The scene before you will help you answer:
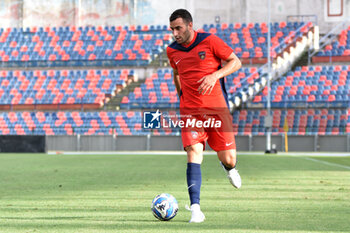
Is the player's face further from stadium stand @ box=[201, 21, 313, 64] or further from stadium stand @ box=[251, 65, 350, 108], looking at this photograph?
stadium stand @ box=[201, 21, 313, 64]

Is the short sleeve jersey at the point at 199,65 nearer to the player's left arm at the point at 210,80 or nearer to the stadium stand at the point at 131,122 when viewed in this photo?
the player's left arm at the point at 210,80

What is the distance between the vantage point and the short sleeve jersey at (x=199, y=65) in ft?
22.6

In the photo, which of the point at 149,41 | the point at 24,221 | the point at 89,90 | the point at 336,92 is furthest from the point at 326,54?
the point at 24,221

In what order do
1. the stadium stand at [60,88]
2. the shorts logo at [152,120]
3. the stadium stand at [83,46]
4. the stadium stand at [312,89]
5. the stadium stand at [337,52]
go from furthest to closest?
the stadium stand at [83,46] < the stadium stand at [60,88] < the stadium stand at [337,52] < the stadium stand at [312,89] < the shorts logo at [152,120]

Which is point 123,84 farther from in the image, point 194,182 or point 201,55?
point 194,182

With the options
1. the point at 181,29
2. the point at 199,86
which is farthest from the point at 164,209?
the point at 181,29

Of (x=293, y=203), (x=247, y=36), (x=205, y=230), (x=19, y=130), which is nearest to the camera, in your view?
(x=205, y=230)

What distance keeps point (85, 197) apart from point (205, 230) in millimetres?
3944

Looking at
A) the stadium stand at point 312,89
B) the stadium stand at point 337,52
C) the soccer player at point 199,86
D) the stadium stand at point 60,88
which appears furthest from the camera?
the stadium stand at point 60,88

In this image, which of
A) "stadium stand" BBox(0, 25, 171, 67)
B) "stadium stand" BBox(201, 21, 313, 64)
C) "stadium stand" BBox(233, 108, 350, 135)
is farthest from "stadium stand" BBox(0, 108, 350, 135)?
"stadium stand" BBox(0, 25, 171, 67)

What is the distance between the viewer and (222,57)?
696cm

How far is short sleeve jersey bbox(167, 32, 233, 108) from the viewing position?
22.6 ft

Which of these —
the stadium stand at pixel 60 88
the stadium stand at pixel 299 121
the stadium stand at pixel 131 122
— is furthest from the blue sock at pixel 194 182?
the stadium stand at pixel 60 88

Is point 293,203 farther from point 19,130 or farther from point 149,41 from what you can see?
point 149,41
